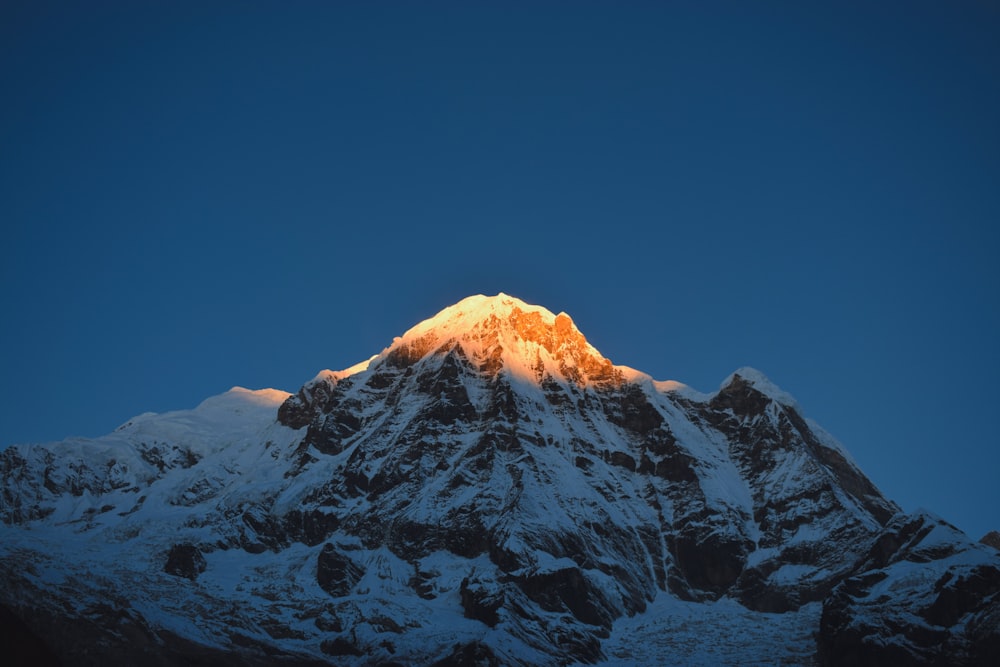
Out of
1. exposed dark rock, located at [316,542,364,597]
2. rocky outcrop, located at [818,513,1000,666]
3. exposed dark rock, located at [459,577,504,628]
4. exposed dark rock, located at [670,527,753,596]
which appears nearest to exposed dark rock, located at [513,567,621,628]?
exposed dark rock, located at [459,577,504,628]

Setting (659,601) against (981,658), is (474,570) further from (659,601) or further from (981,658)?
(981,658)

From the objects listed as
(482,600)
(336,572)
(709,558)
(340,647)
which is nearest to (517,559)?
(482,600)

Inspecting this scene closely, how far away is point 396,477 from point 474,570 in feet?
107

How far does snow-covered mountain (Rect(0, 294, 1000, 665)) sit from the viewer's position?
402ft

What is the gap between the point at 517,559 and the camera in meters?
149

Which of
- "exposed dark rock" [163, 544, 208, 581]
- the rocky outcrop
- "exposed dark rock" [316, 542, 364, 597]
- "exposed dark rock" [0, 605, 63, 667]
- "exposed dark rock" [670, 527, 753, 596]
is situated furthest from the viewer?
"exposed dark rock" [670, 527, 753, 596]

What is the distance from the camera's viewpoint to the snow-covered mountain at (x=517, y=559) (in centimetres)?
12250

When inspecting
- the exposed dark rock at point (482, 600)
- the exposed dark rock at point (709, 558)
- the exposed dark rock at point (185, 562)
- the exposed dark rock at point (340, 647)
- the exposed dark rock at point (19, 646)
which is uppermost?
the exposed dark rock at point (709, 558)

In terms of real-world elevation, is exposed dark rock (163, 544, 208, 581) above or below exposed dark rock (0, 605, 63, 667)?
above

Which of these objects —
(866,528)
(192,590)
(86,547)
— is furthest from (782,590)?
(86,547)

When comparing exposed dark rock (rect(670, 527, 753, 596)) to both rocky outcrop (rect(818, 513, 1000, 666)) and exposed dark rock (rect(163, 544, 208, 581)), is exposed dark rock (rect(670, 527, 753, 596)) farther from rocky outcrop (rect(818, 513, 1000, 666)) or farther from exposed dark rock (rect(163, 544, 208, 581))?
exposed dark rock (rect(163, 544, 208, 581))

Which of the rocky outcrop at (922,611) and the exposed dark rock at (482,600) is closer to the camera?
the rocky outcrop at (922,611)

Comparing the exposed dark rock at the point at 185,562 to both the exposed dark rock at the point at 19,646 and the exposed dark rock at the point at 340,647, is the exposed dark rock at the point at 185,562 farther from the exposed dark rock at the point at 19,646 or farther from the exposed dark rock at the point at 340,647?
the exposed dark rock at the point at 19,646

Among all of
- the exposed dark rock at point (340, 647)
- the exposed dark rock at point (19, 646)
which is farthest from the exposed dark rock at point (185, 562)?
the exposed dark rock at point (19, 646)
